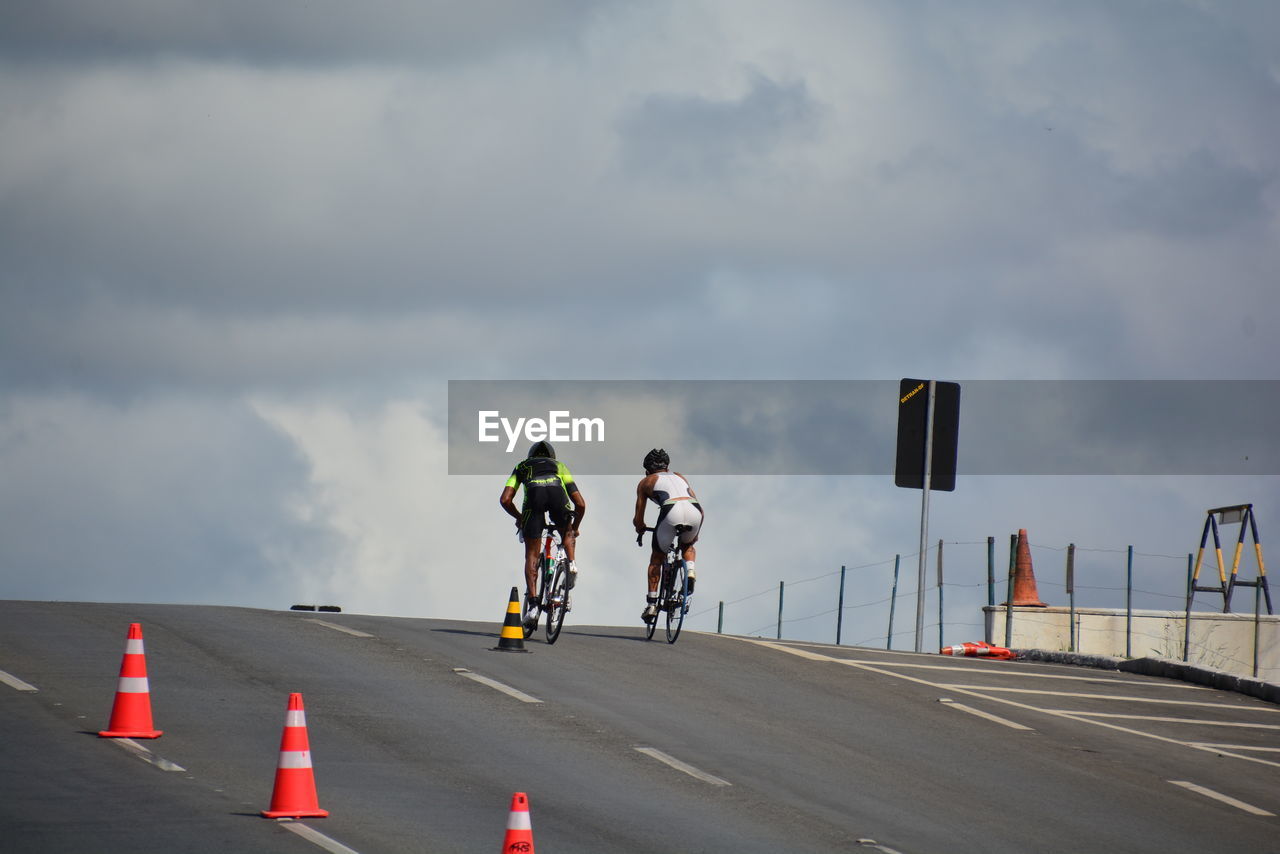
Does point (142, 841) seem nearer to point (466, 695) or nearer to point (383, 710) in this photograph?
point (383, 710)

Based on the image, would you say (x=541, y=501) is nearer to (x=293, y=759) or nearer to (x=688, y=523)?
(x=688, y=523)

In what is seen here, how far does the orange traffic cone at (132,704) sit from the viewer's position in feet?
38.7

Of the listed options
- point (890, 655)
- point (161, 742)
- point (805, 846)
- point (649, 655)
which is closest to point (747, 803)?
point (805, 846)

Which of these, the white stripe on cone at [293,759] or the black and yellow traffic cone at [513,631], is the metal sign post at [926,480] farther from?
the white stripe on cone at [293,759]

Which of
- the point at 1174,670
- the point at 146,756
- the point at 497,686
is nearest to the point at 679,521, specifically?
the point at 497,686

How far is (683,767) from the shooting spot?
12.4 m

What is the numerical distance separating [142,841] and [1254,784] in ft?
29.9

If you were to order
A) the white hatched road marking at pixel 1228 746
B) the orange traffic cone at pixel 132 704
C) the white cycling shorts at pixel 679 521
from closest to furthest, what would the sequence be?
the orange traffic cone at pixel 132 704
the white hatched road marking at pixel 1228 746
the white cycling shorts at pixel 679 521

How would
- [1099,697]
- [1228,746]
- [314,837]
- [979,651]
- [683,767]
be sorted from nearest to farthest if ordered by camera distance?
[314,837], [683,767], [1228,746], [1099,697], [979,651]

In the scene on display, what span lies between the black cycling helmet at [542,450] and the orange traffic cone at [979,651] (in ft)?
26.4

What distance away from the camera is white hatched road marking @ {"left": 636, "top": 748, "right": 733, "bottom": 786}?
12.0 metres

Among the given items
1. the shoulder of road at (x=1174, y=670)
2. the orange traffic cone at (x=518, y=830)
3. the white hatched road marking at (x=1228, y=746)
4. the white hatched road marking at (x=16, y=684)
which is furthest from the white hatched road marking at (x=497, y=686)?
the shoulder of road at (x=1174, y=670)

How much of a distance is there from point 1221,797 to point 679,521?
665 centimetres

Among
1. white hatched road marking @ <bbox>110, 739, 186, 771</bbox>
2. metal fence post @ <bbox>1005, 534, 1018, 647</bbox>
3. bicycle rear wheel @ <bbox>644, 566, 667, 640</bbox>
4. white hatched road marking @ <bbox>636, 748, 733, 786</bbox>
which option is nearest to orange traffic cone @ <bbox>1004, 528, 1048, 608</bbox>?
metal fence post @ <bbox>1005, 534, 1018, 647</bbox>
